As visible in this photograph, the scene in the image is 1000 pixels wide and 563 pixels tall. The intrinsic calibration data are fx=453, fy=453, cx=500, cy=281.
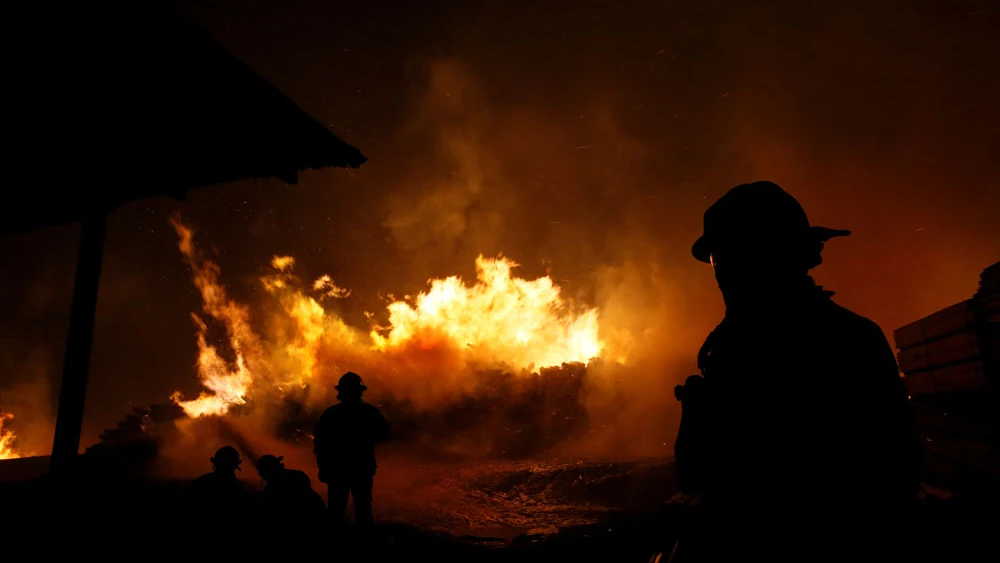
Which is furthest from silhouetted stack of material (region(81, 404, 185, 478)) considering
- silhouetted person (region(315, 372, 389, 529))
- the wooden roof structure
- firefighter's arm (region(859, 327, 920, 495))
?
firefighter's arm (region(859, 327, 920, 495))

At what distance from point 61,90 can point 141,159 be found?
97cm

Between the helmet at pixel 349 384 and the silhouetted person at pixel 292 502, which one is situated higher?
the helmet at pixel 349 384

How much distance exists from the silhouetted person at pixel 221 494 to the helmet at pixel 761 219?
4.66 m

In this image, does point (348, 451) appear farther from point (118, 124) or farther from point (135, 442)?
point (135, 442)

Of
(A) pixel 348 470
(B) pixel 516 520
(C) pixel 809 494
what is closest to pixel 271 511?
(A) pixel 348 470

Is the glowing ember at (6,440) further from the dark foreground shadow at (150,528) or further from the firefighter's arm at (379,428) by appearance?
the firefighter's arm at (379,428)

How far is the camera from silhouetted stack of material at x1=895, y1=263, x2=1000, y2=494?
185 inches

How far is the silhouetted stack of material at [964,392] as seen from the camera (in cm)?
469

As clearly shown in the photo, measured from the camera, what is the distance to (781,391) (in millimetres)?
1283

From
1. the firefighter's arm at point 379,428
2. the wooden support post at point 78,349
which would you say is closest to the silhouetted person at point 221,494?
the wooden support post at point 78,349

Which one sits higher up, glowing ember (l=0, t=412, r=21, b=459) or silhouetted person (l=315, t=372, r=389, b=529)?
glowing ember (l=0, t=412, r=21, b=459)

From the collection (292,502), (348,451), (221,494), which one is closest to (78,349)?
(221,494)

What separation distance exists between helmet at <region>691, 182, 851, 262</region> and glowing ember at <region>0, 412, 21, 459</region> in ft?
223

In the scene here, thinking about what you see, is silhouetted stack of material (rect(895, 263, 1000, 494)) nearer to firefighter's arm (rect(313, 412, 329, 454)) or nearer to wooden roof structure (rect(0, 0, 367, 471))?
wooden roof structure (rect(0, 0, 367, 471))
